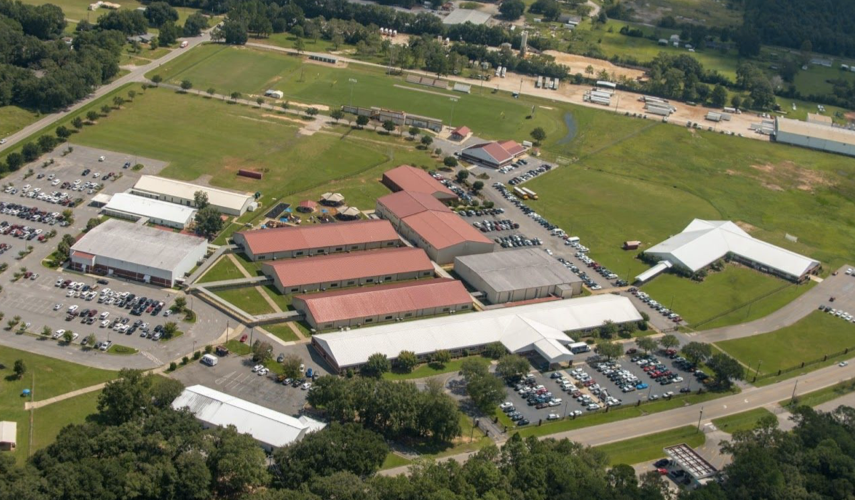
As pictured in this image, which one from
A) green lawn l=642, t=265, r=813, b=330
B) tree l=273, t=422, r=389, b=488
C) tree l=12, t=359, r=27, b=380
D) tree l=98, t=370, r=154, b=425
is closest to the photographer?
tree l=273, t=422, r=389, b=488

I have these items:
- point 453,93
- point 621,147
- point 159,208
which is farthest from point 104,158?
point 621,147

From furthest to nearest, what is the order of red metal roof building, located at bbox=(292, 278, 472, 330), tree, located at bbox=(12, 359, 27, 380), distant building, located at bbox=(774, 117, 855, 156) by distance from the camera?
distant building, located at bbox=(774, 117, 855, 156) < red metal roof building, located at bbox=(292, 278, 472, 330) < tree, located at bbox=(12, 359, 27, 380)

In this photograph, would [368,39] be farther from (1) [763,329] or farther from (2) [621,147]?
(1) [763,329]

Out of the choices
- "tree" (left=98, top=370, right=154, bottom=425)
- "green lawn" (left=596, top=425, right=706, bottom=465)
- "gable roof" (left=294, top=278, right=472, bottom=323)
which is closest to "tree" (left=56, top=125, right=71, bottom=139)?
"gable roof" (left=294, top=278, right=472, bottom=323)

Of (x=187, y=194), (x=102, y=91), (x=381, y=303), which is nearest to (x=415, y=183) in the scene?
(x=187, y=194)

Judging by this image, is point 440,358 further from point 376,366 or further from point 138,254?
point 138,254

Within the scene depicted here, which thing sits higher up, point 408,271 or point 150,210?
point 150,210

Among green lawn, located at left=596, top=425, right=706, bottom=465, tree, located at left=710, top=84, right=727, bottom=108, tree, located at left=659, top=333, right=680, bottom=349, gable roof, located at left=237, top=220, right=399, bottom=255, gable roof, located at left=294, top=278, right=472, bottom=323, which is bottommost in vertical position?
green lawn, located at left=596, top=425, right=706, bottom=465

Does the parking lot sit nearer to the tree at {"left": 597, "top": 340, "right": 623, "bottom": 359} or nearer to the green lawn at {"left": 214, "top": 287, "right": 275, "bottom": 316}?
the tree at {"left": 597, "top": 340, "right": 623, "bottom": 359}
